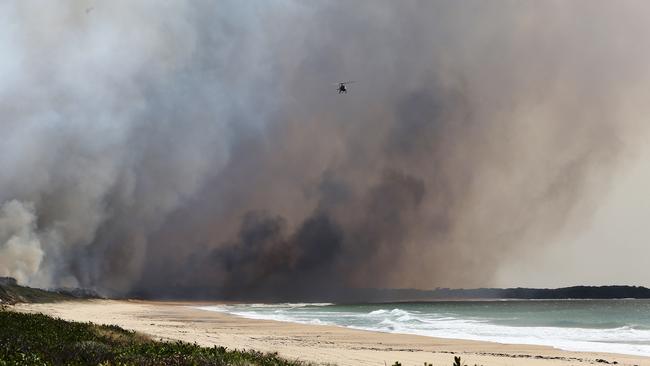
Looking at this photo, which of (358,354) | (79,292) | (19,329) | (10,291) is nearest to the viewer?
(19,329)

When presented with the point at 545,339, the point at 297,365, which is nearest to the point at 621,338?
the point at 545,339

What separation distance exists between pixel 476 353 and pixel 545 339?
519 inches

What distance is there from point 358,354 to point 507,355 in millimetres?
7505

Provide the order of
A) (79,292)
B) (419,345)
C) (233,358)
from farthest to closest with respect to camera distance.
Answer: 1. (79,292)
2. (419,345)
3. (233,358)

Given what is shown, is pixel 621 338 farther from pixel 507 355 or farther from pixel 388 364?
pixel 388 364

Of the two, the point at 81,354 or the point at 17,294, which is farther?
the point at 17,294

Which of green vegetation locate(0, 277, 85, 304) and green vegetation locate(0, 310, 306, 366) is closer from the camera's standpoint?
green vegetation locate(0, 310, 306, 366)

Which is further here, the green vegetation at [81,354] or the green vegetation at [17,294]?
the green vegetation at [17,294]

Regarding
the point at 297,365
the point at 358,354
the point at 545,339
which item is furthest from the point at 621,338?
the point at 297,365

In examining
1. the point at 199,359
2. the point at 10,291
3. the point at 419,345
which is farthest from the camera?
the point at 10,291

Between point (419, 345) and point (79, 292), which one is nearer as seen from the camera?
point (419, 345)

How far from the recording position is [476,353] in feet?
87.9

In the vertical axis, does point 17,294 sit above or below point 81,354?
below

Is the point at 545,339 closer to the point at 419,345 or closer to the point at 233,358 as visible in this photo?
the point at 419,345
